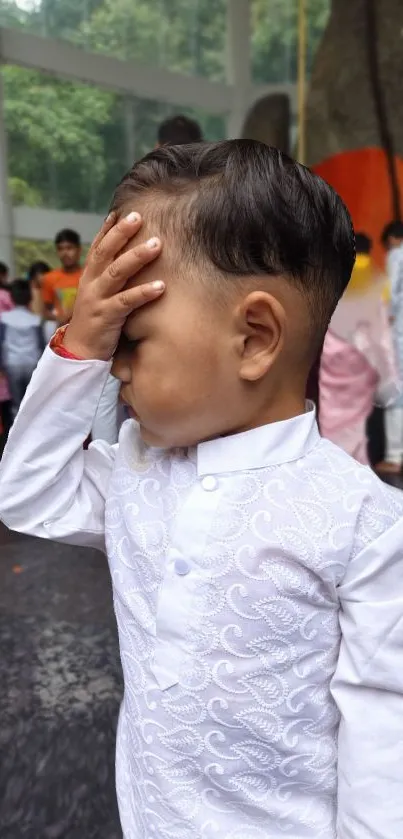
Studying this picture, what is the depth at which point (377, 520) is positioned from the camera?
0.79 m

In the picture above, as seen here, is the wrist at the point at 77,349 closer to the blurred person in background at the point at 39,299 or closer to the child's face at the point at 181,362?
the child's face at the point at 181,362

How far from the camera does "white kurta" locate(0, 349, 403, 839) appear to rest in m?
0.78

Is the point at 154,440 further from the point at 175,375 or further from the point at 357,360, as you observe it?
the point at 357,360

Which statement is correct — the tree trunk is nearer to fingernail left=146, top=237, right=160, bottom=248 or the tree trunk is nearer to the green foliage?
the green foliage

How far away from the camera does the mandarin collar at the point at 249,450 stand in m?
0.82

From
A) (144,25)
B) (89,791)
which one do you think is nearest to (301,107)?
(144,25)

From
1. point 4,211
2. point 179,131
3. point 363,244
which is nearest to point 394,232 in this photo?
point 363,244

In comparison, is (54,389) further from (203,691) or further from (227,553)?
(203,691)

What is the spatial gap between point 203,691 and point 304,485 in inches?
9.8

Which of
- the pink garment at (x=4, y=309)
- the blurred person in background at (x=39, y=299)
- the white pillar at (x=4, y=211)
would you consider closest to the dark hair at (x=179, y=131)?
the blurred person in background at (x=39, y=299)

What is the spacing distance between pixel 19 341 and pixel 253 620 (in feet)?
14.4

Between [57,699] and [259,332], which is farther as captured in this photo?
[57,699]

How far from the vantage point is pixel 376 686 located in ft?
2.55

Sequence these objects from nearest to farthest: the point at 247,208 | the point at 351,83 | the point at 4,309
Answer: the point at 247,208 → the point at 4,309 → the point at 351,83
